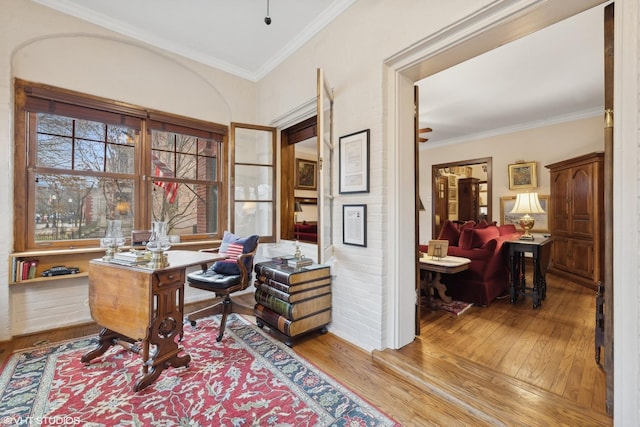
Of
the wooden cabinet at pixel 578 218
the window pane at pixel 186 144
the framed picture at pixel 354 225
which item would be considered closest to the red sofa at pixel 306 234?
the framed picture at pixel 354 225

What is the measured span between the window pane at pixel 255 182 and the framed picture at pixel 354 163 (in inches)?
57.0

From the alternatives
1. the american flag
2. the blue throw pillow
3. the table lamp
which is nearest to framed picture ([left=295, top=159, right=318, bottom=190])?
the american flag

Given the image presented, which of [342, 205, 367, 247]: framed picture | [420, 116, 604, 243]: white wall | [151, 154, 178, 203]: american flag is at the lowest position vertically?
[342, 205, 367, 247]: framed picture

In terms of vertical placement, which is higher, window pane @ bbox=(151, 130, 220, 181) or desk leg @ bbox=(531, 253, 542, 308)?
window pane @ bbox=(151, 130, 220, 181)

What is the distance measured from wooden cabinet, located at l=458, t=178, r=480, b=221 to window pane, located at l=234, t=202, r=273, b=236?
6.02 metres

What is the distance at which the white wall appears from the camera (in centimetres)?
469

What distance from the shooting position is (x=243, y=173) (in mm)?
3592

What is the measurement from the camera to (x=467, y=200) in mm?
7547

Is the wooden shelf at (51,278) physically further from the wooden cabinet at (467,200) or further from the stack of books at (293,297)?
the wooden cabinet at (467,200)

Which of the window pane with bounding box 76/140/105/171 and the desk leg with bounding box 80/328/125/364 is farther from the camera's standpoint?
the window pane with bounding box 76/140/105/171

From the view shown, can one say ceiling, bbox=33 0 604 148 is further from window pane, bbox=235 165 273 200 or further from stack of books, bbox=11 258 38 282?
stack of books, bbox=11 258 38 282

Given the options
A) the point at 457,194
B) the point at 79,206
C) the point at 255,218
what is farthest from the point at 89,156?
the point at 457,194

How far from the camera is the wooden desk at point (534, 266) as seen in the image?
10.4 ft

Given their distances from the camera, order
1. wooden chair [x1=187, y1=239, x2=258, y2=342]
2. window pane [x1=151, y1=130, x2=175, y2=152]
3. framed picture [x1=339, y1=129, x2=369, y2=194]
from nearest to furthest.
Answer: framed picture [x1=339, y1=129, x2=369, y2=194] → wooden chair [x1=187, y1=239, x2=258, y2=342] → window pane [x1=151, y1=130, x2=175, y2=152]
